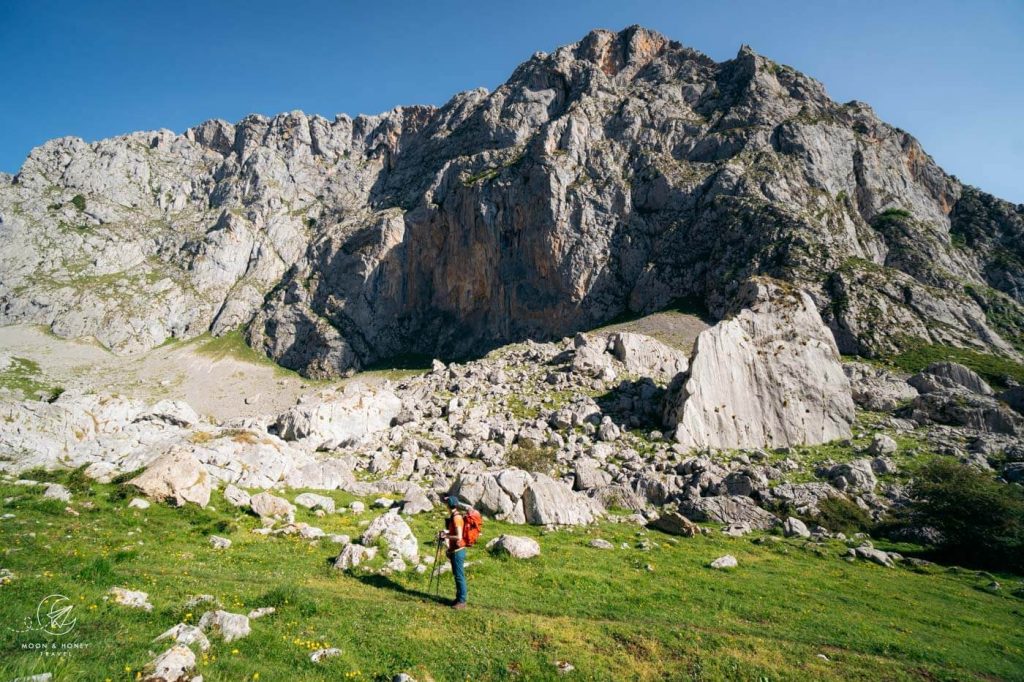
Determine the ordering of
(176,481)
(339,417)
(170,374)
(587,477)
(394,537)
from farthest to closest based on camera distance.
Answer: (170,374) < (339,417) < (587,477) < (176,481) < (394,537)

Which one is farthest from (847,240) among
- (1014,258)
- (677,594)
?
(677,594)

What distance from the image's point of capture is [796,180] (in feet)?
342

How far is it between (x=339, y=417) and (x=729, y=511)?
33.2m

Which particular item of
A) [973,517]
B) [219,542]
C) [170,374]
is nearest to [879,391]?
[973,517]

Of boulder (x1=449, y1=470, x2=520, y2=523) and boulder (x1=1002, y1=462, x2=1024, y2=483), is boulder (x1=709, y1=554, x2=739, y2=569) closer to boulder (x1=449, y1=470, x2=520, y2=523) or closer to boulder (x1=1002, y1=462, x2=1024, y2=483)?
boulder (x1=449, y1=470, x2=520, y2=523)

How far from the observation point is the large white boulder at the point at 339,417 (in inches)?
1607

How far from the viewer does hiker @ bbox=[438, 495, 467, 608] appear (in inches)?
469

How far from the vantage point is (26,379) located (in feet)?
314

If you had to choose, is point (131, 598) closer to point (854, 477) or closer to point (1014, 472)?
point (854, 477)

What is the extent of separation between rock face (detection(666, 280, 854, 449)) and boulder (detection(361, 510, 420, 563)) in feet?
90.4

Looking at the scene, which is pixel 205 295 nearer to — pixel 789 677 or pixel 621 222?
pixel 621 222

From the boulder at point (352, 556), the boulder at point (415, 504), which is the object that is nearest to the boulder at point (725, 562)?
the boulder at point (352, 556)

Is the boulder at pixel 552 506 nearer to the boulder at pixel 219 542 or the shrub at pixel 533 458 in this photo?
the shrub at pixel 533 458

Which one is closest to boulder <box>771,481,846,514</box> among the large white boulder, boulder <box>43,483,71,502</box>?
the large white boulder
